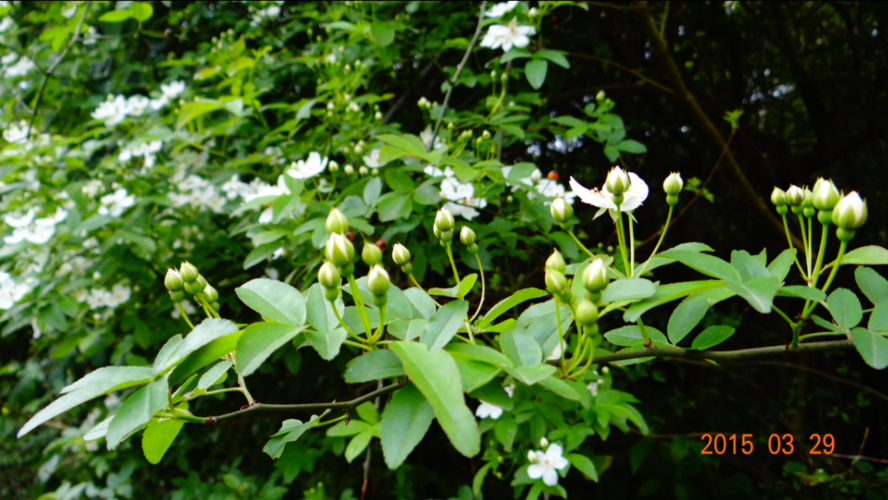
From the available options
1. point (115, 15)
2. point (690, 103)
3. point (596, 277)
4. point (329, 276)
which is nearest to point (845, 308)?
point (596, 277)

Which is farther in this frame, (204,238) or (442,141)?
(204,238)

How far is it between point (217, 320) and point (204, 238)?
4.20 feet

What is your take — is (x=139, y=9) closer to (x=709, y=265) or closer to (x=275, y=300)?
(x=275, y=300)

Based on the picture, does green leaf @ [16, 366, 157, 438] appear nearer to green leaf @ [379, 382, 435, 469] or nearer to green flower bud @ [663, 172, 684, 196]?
green leaf @ [379, 382, 435, 469]

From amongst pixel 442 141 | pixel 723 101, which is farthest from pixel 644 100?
pixel 442 141

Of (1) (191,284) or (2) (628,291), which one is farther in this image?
(1) (191,284)

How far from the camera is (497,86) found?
165 cm

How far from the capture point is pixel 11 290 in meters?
1.45

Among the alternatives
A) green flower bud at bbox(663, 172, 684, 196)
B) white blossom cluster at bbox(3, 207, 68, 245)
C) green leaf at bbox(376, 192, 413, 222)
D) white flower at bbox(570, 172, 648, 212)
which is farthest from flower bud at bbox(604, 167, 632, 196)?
white blossom cluster at bbox(3, 207, 68, 245)

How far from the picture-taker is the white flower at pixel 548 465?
3.88 feet

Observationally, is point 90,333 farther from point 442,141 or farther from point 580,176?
point 580,176

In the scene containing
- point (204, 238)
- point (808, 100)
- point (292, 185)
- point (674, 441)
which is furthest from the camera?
point (808, 100)

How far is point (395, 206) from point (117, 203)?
951 millimetres

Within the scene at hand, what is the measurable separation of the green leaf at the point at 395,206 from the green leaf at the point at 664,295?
0.64 meters
